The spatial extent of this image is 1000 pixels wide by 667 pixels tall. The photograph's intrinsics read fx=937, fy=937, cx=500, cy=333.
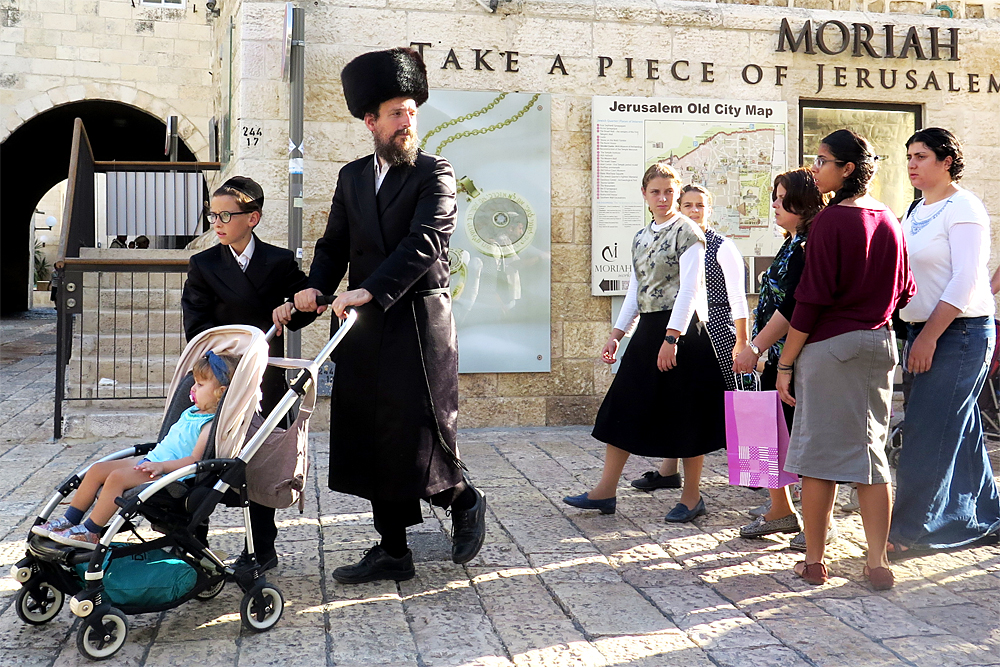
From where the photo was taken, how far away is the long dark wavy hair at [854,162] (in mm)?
3766

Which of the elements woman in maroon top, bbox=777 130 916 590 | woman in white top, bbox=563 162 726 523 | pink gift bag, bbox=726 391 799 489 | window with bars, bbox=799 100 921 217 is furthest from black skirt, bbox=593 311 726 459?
window with bars, bbox=799 100 921 217

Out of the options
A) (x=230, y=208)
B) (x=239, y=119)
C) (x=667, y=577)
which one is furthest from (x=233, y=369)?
(x=239, y=119)

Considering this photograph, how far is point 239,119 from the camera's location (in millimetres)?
7230

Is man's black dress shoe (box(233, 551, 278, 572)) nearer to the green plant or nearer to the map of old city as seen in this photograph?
the map of old city

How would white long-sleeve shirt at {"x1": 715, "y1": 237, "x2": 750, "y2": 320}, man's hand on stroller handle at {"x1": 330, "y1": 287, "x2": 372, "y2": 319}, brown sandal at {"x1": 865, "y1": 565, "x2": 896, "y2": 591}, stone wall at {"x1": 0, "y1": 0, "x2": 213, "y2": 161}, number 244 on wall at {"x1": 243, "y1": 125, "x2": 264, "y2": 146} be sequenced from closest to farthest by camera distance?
man's hand on stroller handle at {"x1": 330, "y1": 287, "x2": 372, "y2": 319}
brown sandal at {"x1": 865, "y1": 565, "x2": 896, "y2": 591}
white long-sleeve shirt at {"x1": 715, "y1": 237, "x2": 750, "y2": 320}
number 244 on wall at {"x1": 243, "y1": 125, "x2": 264, "y2": 146}
stone wall at {"x1": 0, "y1": 0, "x2": 213, "y2": 161}

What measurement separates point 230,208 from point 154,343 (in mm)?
4694

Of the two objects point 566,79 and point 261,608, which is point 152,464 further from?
point 566,79

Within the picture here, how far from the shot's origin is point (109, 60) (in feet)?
53.2

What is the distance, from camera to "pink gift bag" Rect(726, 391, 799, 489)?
4.26 m

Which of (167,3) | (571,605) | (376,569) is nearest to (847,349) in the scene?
(571,605)

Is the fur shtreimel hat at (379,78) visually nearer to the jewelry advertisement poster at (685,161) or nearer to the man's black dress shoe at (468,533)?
the man's black dress shoe at (468,533)

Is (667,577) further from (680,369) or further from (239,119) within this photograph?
(239,119)

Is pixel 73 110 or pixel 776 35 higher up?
pixel 73 110

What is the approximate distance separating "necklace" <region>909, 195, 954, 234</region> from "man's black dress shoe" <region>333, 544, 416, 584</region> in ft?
9.13
